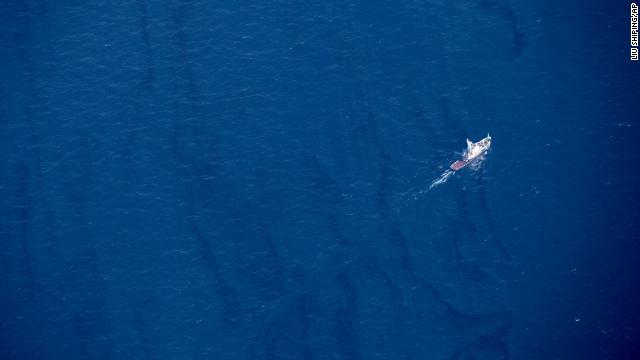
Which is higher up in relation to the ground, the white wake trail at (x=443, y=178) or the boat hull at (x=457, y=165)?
the boat hull at (x=457, y=165)

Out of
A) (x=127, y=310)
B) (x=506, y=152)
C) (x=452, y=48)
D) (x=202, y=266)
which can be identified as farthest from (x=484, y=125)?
(x=127, y=310)

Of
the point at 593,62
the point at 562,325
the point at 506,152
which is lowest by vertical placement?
the point at 562,325

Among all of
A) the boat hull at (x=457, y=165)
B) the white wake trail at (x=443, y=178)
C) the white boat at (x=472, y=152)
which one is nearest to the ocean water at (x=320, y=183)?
the white wake trail at (x=443, y=178)

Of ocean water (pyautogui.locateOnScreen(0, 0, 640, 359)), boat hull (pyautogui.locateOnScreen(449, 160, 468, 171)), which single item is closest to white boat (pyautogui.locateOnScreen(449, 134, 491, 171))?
boat hull (pyautogui.locateOnScreen(449, 160, 468, 171))

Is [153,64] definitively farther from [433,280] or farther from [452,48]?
[433,280]

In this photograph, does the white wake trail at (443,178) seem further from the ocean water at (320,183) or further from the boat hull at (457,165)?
the ocean water at (320,183)
